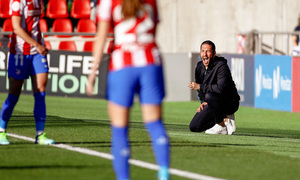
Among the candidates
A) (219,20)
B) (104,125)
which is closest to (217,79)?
(104,125)

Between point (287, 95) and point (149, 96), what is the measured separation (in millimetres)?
12117

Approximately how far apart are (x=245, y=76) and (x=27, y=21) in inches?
437

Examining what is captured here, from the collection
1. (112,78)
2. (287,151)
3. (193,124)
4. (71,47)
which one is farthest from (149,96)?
(71,47)

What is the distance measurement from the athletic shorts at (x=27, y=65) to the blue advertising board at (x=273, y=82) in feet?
31.8

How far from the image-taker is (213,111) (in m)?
11.9

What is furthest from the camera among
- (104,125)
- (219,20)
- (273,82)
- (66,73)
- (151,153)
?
(219,20)

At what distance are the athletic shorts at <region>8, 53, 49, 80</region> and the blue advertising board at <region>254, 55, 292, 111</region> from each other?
9695 mm

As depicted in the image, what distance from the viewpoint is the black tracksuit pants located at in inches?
463

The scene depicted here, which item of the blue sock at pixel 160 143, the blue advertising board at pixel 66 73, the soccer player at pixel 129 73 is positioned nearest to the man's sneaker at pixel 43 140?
the soccer player at pixel 129 73

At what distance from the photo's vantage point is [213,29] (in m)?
25.9

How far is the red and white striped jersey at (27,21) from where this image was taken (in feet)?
27.9

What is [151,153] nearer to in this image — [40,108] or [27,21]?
[40,108]

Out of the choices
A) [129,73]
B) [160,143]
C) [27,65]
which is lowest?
[160,143]

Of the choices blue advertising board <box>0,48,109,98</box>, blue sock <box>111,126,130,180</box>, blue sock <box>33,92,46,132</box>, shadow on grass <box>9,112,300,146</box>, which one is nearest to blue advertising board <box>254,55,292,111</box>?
shadow on grass <box>9,112,300,146</box>
